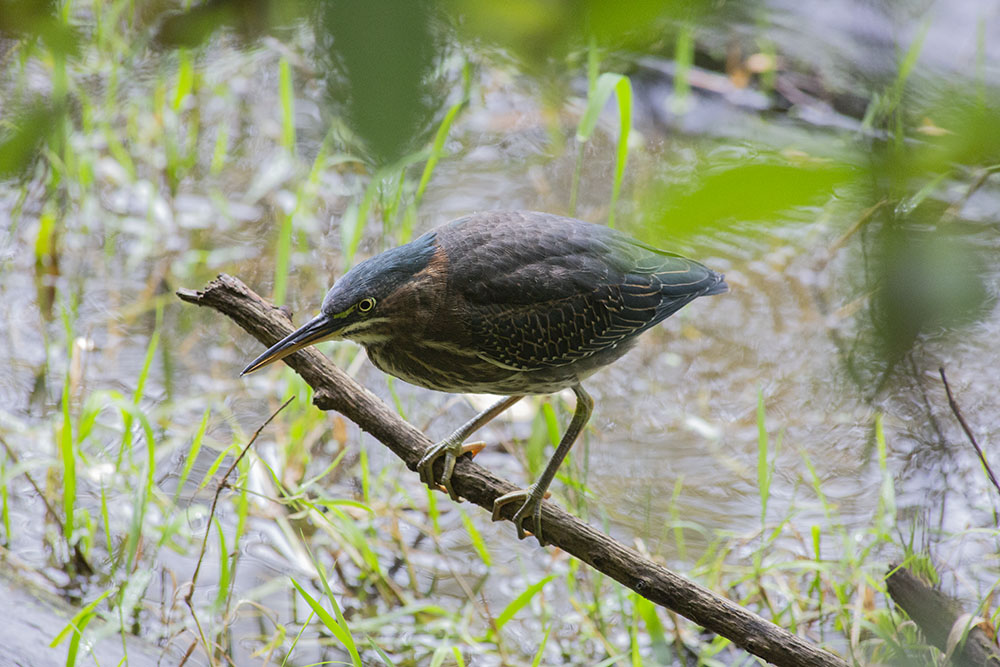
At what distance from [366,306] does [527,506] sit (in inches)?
27.0

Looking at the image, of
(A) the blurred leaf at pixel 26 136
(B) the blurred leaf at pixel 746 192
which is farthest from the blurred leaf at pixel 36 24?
(B) the blurred leaf at pixel 746 192

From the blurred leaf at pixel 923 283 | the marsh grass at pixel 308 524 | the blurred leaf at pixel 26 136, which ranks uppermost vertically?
the blurred leaf at pixel 923 283

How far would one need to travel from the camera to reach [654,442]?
3.94 metres

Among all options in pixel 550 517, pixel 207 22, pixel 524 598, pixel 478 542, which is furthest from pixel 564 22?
pixel 478 542

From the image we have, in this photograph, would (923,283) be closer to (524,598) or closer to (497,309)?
(497,309)

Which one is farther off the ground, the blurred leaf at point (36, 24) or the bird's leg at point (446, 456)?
the blurred leaf at point (36, 24)

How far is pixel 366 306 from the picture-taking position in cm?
235

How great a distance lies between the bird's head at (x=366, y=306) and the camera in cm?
225

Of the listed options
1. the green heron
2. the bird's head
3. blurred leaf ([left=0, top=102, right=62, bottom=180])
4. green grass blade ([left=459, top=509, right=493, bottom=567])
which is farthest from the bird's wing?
blurred leaf ([left=0, top=102, right=62, bottom=180])

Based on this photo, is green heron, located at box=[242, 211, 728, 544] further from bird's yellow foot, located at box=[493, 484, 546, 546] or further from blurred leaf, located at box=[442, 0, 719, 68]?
blurred leaf, located at box=[442, 0, 719, 68]

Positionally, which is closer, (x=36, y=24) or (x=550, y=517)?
(x=36, y=24)

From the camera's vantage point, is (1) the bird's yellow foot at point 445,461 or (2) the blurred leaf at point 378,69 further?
(1) the bird's yellow foot at point 445,461

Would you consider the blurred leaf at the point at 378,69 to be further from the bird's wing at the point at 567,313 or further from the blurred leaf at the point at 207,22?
the bird's wing at the point at 567,313

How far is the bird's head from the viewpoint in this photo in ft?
7.39
